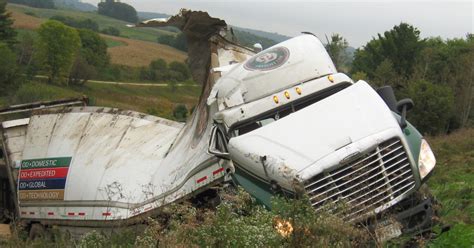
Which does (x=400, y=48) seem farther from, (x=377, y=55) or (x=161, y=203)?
(x=161, y=203)

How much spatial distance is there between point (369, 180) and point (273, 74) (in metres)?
1.94

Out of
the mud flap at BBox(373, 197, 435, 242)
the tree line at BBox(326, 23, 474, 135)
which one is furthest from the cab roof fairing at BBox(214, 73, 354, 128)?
the tree line at BBox(326, 23, 474, 135)

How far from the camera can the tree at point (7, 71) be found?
156 feet

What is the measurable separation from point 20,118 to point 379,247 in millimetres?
8086

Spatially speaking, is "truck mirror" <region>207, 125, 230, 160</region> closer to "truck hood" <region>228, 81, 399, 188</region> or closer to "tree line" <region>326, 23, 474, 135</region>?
"truck hood" <region>228, 81, 399, 188</region>

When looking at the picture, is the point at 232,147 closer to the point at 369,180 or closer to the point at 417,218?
the point at 369,180

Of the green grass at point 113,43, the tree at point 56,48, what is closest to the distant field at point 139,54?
the green grass at point 113,43

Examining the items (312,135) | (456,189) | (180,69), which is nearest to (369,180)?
(312,135)

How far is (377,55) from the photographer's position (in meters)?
43.4

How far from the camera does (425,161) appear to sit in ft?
18.0

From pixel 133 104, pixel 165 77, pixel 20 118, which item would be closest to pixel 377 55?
pixel 133 104

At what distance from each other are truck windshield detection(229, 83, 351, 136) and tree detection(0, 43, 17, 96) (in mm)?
44468

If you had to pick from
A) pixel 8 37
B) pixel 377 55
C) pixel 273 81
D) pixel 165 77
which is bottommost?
pixel 165 77

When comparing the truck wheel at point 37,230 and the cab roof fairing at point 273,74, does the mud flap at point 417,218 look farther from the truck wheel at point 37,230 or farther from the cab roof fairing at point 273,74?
the truck wheel at point 37,230
